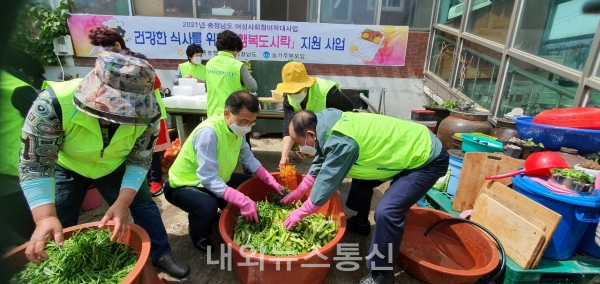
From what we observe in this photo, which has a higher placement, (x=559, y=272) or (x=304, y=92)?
(x=304, y=92)

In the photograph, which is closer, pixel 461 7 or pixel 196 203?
pixel 196 203

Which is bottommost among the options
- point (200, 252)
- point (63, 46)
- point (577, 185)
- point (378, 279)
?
point (200, 252)

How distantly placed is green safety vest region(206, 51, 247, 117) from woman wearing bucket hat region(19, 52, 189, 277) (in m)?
1.85

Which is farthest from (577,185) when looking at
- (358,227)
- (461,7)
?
(461,7)

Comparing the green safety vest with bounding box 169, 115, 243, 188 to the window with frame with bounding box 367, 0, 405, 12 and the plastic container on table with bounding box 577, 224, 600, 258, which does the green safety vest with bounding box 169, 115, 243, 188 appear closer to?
the plastic container on table with bounding box 577, 224, 600, 258

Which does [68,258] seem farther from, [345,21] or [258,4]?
[345,21]

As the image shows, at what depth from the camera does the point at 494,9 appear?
4582 mm

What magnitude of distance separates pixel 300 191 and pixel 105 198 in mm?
1548

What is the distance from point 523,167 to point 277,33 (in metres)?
5.10

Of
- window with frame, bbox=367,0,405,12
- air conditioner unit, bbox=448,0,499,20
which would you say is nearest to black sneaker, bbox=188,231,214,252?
air conditioner unit, bbox=448,0,499,20

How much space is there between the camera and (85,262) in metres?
1.77

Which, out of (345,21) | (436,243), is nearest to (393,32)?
(345,21)

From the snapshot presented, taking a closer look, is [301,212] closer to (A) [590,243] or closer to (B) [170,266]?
(B) [170,266]

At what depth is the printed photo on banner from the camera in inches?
241
